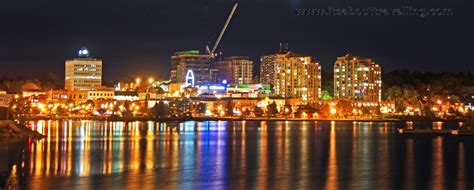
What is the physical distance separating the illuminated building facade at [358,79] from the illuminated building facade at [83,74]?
105ft

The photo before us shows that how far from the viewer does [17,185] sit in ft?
59.9

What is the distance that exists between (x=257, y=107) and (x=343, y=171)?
2297 inches

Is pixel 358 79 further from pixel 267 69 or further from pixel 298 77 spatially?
pixel 267 69

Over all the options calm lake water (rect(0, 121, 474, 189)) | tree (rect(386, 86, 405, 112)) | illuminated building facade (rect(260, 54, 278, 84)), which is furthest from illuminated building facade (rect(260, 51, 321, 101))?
calm lake water (rect(0, 121, 474, 189))

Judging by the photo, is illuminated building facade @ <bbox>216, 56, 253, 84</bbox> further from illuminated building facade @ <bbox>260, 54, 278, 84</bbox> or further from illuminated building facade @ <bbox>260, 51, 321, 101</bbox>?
illuminated building facade @ <bbox>260, 51, 321, 101</bbox>

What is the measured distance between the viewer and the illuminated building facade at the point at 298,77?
297 feet

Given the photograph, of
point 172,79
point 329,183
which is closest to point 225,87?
point 172,79

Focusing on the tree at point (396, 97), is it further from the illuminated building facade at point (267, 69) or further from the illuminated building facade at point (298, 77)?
the illuminated building facade at point (267, 69)

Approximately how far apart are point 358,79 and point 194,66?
33172mm

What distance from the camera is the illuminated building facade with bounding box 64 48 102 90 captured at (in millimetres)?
95938

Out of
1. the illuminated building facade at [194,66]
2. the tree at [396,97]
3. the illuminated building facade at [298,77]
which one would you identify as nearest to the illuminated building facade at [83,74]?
the illuminated building facade at [194,66]

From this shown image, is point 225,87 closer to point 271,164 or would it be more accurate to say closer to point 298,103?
point 298,103

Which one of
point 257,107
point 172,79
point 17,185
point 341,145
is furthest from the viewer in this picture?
point 172,79

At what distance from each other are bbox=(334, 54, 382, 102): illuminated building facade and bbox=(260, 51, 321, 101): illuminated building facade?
9.09ft
